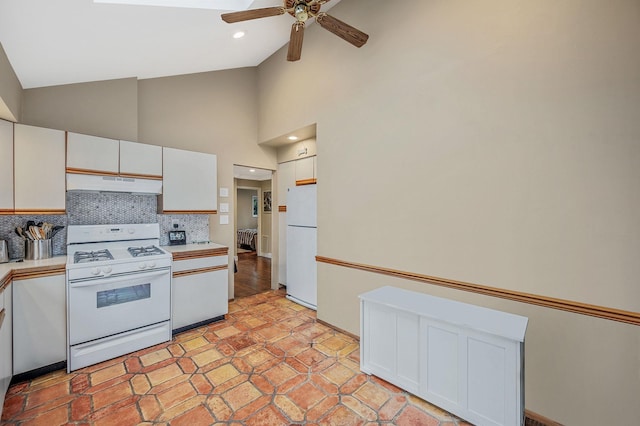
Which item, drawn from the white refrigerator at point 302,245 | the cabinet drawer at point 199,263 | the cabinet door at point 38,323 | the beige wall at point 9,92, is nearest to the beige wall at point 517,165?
the white refrigerator at point 302,245

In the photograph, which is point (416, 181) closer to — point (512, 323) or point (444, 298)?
point (444, 298)

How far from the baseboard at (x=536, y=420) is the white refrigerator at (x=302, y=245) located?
2344 millimetres

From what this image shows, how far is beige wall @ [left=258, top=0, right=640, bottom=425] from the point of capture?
152 centimetres

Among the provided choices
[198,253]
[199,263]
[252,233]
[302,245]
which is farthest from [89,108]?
[252,233]

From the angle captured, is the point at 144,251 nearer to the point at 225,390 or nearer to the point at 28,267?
the point at 28,267

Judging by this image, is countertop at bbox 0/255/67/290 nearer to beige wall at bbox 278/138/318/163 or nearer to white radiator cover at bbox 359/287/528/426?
white radiator cover at bbox 359/287/528/426

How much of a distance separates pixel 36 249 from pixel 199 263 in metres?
1.35

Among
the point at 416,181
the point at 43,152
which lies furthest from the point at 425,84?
the point at 43,152

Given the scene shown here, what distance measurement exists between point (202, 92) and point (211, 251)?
7.06 feet

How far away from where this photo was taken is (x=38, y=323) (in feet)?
7.12

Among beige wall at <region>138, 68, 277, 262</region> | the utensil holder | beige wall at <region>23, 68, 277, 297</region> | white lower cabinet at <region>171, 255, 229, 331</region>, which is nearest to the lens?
the utensil holder

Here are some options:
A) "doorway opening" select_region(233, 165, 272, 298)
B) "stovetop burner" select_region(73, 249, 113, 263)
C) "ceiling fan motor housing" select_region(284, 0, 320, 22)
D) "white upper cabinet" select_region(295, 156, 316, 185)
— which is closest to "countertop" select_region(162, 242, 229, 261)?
"stovetop burner" select_region(73, 249, 113, 263)

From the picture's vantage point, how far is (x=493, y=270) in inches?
77.1

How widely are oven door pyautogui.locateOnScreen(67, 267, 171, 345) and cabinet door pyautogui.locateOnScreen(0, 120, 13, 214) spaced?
0.81 meters
